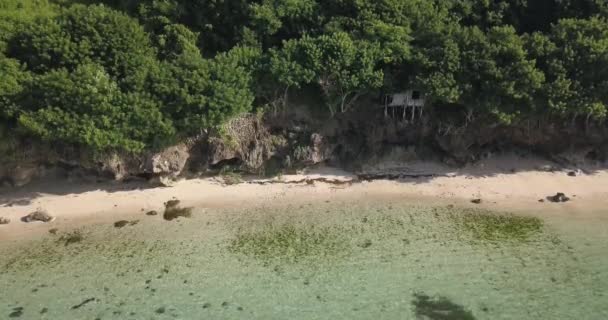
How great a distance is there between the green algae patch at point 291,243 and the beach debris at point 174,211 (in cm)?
440

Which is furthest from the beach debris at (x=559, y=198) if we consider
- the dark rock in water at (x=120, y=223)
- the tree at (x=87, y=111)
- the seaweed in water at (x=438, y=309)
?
the dark rock in water at (x=120, y=223)

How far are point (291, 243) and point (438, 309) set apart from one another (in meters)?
9.69

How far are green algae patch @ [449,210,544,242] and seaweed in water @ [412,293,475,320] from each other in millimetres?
6938

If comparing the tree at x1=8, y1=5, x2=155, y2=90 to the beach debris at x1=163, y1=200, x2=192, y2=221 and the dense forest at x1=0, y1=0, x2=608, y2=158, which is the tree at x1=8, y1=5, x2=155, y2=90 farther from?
the beach debris at x1=163, y1=200, x2=192, y2=221

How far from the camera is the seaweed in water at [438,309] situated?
26.0 m

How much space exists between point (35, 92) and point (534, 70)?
32.2 metres

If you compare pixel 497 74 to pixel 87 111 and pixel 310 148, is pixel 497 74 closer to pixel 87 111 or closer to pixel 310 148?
pixel 310 148

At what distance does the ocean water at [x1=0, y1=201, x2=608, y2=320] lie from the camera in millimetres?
26516

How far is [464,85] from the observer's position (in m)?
35.8

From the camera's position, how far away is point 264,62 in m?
36.3

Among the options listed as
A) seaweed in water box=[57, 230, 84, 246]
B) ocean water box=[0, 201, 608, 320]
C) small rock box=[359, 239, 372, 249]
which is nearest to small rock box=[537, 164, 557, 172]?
ocean water box=[0, 201, 608, 320]

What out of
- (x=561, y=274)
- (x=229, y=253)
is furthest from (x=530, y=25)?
(x=229, y=253)

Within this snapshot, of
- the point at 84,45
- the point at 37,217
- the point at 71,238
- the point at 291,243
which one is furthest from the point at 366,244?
the point at 84,45

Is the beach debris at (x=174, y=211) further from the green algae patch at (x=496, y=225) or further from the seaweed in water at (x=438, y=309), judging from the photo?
the green algae patch at (x=496, y=225)
